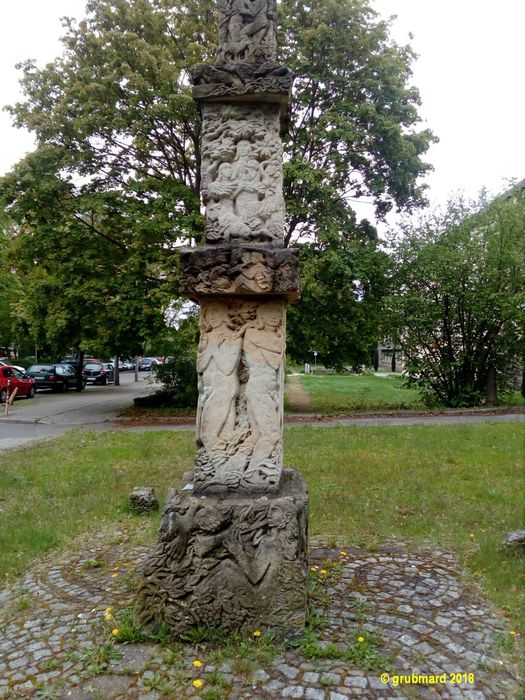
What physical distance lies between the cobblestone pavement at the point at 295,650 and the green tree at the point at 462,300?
11.8 m

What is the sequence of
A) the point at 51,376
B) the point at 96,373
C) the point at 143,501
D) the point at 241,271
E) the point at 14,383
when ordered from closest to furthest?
the point at 241,271 → the point at 143,501 → the point at 14,383 → the point at 51,376 → the point at 96,373

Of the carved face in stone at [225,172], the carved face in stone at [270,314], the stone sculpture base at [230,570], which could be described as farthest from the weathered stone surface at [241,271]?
the stone sculpture base at [230,570]

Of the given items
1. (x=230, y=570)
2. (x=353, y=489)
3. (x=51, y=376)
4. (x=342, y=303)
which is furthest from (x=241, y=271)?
(x=51, y=376)

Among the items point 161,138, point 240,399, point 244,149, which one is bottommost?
point 240,399

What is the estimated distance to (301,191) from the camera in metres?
14.1

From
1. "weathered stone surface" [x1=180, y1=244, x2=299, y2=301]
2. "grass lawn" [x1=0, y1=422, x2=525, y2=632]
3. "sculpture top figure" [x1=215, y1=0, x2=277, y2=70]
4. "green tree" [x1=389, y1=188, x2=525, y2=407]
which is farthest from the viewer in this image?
"green tree" [x1=389, y1=188, x2=525, y2=407]

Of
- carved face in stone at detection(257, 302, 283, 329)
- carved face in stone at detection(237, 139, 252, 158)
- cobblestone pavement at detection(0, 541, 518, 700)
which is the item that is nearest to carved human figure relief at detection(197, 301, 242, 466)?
carved face in stone at detection(257, 302, 283, 329)

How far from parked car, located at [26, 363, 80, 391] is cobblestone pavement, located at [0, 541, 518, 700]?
23.9 m

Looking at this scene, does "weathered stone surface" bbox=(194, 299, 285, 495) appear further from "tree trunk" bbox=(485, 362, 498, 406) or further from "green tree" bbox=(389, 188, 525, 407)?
"tree trunk" bbox=(485, 362, 498, 406)

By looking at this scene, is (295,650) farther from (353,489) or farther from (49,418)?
(49,418)

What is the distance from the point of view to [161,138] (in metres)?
15.1

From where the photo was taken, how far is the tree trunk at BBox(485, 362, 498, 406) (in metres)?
15.8

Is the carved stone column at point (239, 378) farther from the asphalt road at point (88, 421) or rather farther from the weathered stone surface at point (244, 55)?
the asphalt road at point (88, 421)

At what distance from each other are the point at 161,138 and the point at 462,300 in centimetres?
980
